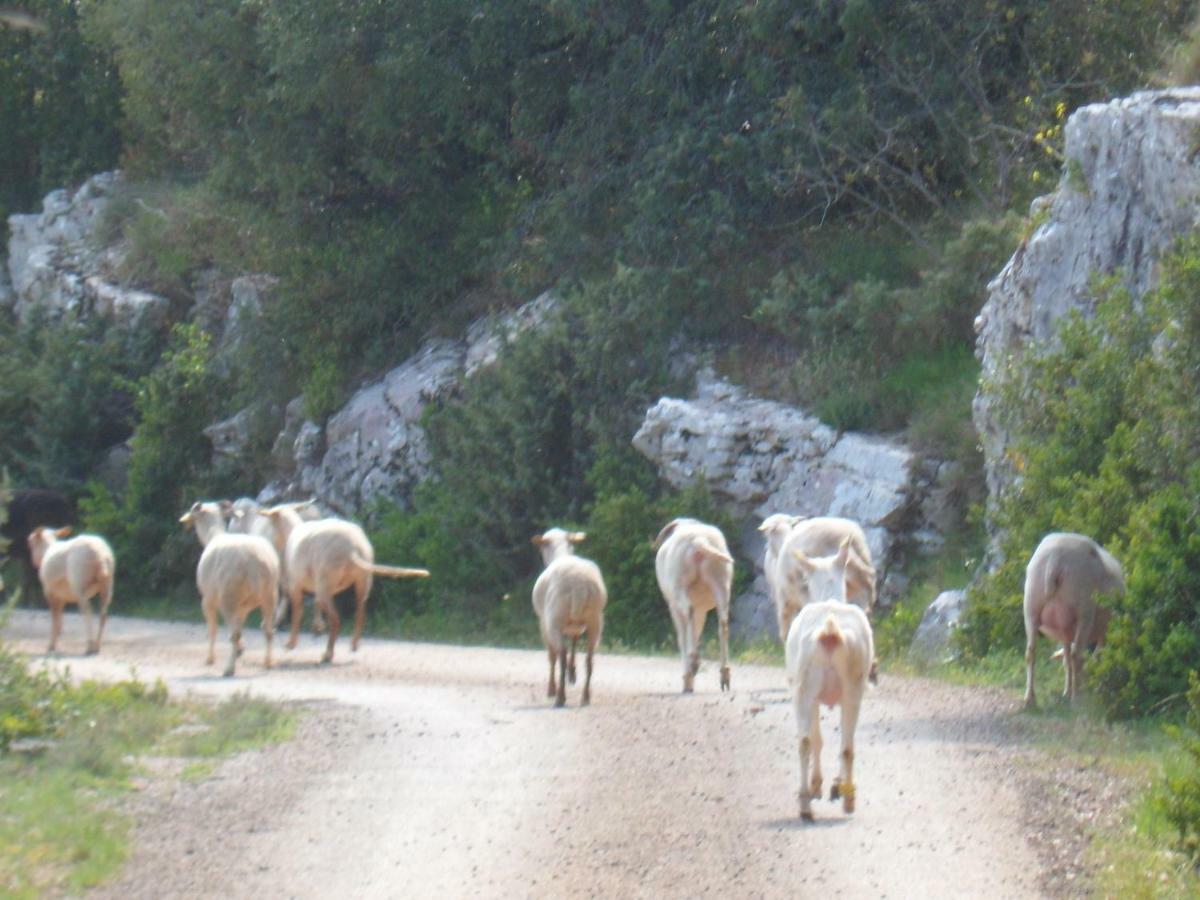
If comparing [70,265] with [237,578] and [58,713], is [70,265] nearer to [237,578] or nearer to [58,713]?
[237,578]

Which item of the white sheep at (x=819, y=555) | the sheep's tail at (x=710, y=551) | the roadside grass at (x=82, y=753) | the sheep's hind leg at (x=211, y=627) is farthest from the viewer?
the sheep's hind leg at (x=211, y=627)

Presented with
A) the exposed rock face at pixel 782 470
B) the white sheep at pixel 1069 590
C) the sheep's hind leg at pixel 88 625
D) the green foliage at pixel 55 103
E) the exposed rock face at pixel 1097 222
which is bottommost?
the sheep's hind leg at pixel 88 625

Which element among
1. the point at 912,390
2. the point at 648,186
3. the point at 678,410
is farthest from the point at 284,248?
the point at 912,390

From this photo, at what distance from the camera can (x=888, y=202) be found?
26.5 m

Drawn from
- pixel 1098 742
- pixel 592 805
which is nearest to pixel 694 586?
pixel 1098 742

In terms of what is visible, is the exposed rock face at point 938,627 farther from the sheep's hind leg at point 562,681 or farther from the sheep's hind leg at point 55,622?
the sheep's hind leg at point 55,622

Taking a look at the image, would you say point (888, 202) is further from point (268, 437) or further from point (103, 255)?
point (103, 255)

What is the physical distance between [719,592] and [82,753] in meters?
5.73

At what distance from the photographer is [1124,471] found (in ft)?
46.3

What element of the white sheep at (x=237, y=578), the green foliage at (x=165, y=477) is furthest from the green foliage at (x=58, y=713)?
the green foliage at (x=165, y=477)

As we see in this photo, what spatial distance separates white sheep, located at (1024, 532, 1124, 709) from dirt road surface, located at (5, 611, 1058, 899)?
0.76 m

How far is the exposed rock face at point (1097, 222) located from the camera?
15.3m

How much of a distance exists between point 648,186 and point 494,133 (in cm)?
382

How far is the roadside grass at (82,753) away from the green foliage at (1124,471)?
243 inches
